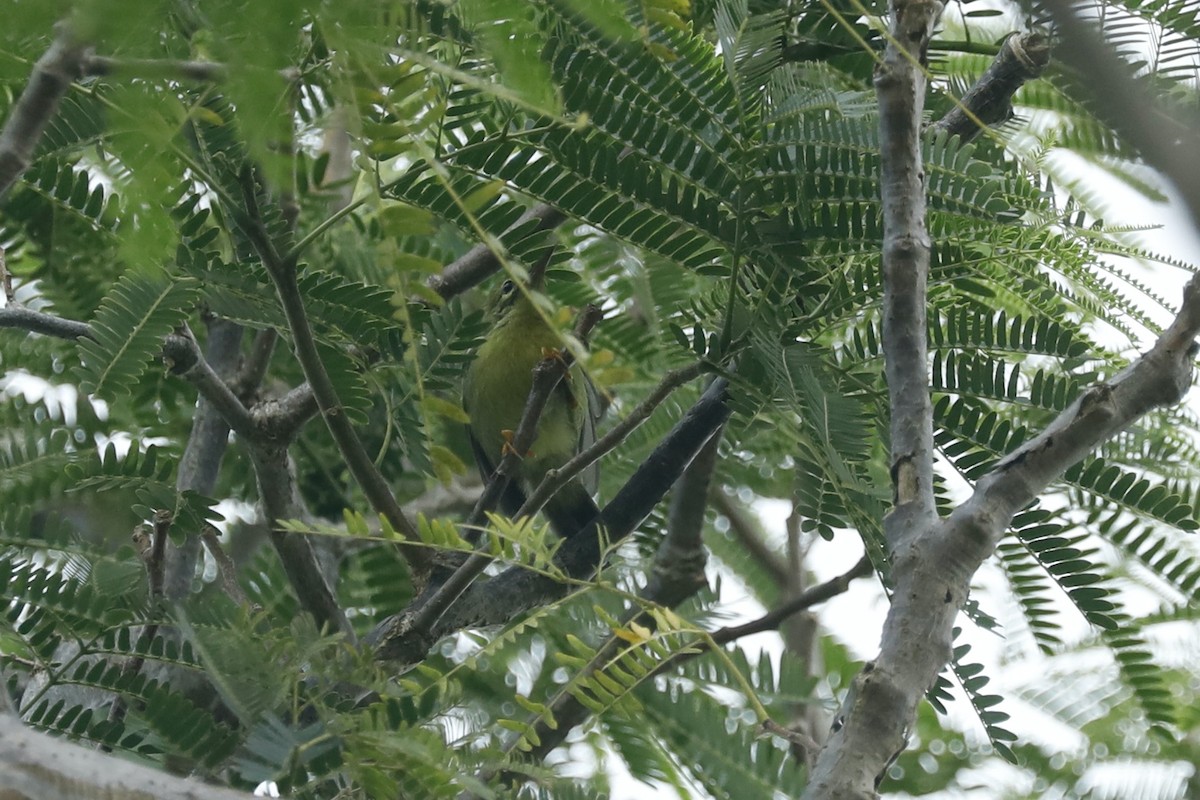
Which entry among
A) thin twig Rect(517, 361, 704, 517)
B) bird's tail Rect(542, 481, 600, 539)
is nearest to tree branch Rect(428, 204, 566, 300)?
thin twig Rect(517, 361, 704, 517)

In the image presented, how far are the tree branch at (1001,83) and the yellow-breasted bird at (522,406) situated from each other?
1.66 meters

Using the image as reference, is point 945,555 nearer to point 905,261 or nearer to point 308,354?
point 905,261

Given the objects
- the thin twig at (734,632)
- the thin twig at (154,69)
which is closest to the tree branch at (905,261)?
the thin twig at (154,69)

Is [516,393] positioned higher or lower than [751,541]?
higher

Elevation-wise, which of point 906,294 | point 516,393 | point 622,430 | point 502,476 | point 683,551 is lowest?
point 683,551

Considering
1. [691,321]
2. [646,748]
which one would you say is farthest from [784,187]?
[646,748]

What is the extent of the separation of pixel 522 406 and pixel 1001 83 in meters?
2.17

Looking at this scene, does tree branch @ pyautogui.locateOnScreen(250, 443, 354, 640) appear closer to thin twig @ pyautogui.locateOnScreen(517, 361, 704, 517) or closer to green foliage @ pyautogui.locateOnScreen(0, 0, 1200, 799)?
green foliage @ pyautogui.locateOnScreen(0, 0, 1200, 799)

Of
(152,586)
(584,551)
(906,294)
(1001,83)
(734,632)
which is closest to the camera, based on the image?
(906,294)

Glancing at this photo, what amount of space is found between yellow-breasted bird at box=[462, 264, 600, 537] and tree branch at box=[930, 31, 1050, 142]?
65.4 inches

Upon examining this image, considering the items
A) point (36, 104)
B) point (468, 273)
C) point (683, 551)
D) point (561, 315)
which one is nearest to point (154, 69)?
point (36, 104)

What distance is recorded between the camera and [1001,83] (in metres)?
2.08

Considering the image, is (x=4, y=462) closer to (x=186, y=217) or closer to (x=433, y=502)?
(x=186, y=217)

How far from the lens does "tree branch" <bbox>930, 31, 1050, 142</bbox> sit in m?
1.90
